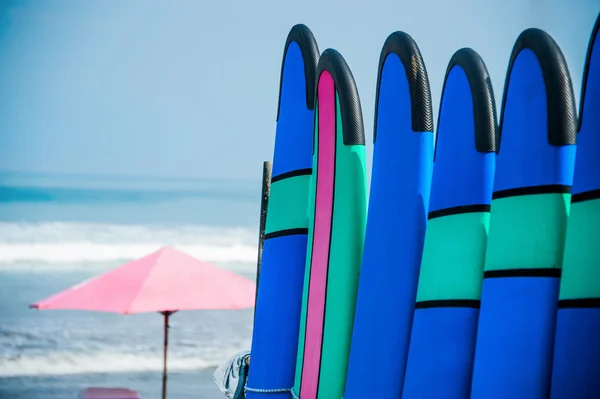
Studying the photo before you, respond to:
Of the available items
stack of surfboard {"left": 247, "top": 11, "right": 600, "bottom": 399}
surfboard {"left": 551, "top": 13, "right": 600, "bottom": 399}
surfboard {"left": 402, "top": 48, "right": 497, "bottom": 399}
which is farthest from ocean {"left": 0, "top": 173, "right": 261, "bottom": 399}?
surfboard {"left": 551, "top": 13, "right": 600, "bottom": 399}

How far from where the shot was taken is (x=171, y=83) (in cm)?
→ 816

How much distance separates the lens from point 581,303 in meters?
1.16

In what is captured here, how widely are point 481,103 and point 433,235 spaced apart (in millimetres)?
231

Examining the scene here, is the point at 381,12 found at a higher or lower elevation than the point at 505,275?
higher

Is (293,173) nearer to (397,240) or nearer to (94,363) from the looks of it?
(397,240)

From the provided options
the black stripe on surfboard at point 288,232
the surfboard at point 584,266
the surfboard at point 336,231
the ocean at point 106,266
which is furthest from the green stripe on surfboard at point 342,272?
the ocean at point 106,266

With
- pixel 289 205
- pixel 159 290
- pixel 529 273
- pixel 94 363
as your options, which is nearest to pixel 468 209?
pixel 529 273

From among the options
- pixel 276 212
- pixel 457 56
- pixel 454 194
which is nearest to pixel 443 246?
pixel 454 194

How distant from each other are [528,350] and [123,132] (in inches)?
283

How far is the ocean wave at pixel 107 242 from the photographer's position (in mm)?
8344

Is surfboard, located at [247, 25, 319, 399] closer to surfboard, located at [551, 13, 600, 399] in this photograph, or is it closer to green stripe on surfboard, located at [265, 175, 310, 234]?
green stripe on surfboard, located at [265, 175, 310, 234]

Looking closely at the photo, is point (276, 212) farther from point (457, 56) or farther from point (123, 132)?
point (123, 132)

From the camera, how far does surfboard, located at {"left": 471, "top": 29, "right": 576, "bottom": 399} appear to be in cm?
121

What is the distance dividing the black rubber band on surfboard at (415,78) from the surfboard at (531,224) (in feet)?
0.61
